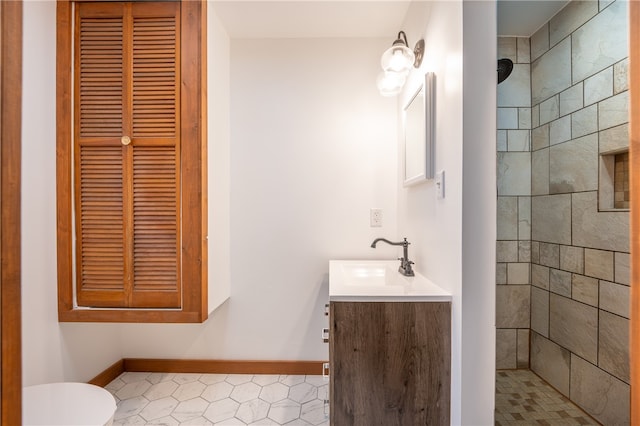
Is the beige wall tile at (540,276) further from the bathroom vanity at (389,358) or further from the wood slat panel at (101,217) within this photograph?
the wood slat panel at (101,217)

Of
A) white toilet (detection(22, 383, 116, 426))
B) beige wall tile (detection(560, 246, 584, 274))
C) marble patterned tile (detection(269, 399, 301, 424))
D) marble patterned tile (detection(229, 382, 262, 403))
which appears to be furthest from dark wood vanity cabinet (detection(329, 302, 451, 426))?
beige wall tile (detection(560, 246, 584, 274))

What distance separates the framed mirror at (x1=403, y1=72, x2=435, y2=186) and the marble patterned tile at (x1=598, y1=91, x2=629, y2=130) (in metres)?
0.92

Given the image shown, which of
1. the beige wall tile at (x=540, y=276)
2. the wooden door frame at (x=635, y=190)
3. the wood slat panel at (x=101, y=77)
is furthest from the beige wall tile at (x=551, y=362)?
the wood slat panel at (x=101, y=77)

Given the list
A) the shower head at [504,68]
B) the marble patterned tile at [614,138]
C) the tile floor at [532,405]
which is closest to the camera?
the marble patterned tile at [614,138]

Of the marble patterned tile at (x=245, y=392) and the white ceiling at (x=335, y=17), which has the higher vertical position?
the white ceiling at (x=335, y=17)

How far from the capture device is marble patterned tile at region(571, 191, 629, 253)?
1.42 m

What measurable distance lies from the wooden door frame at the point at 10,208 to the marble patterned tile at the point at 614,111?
2.21 m

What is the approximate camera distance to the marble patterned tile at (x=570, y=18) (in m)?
1.56

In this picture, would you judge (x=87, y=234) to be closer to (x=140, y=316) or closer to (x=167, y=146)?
(x=140, y=316)

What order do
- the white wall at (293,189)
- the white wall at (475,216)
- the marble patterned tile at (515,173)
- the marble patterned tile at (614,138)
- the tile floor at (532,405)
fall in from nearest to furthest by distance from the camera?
the white wall at (475,216), the marble patterned tile at (614,138), the tile floor at (532,405), the marble patterned tile at (515,173), the white wall at (293,189)

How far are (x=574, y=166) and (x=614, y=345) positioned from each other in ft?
3.14

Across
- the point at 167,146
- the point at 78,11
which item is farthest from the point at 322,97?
the point at 78,11

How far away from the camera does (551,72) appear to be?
5.96 feet

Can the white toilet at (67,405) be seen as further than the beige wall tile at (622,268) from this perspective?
No
